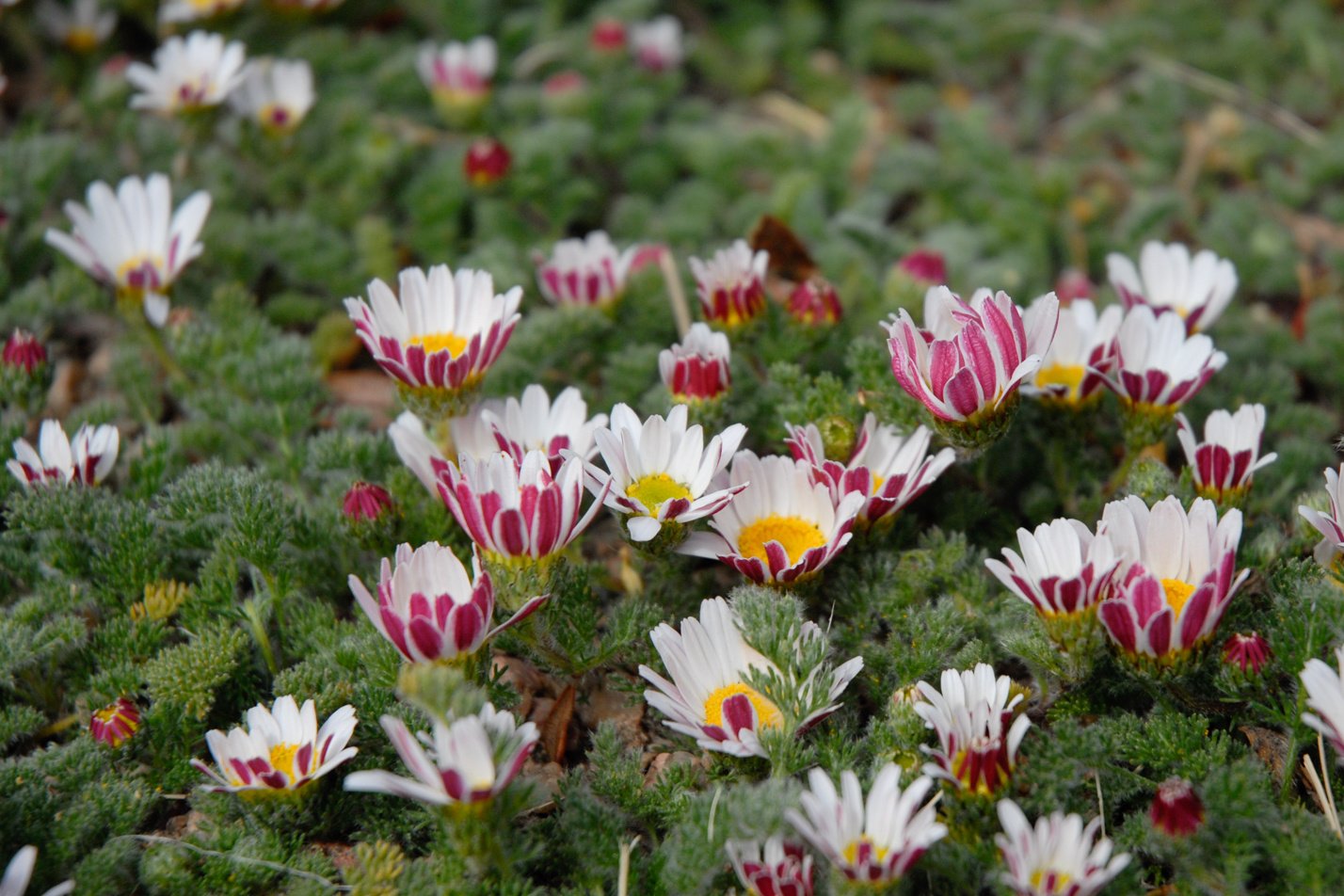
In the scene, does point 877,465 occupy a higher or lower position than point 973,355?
lower

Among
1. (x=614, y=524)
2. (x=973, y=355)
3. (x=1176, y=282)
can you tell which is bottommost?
(x=614, y=524)

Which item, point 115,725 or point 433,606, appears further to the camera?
point 115,725

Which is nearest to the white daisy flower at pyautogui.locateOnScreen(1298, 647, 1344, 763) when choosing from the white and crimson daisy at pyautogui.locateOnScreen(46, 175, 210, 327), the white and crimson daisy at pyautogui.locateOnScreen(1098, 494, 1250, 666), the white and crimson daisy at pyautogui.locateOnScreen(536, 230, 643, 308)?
the white and crimson daisy at pyautogui.locateOnScreen(1098, 494, 1250, 666)

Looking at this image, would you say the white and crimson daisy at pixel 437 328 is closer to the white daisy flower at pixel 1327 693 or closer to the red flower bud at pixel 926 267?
the red flower bud at pixel 926 267

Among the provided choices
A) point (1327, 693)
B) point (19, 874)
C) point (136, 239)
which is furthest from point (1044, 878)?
point (136, 239)

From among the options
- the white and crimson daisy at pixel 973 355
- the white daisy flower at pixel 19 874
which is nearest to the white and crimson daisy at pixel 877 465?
the white and crimson daisy at pixel 973 355

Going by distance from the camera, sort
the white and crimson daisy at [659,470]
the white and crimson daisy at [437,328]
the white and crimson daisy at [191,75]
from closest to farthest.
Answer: the white and crimson daisy at [659,470]
the white and crimson daisy at [437,328]
the white and crimson daisy at [191,75]

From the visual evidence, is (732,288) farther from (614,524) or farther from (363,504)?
(363,504)

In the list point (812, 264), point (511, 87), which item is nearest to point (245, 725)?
point (812, 264)
